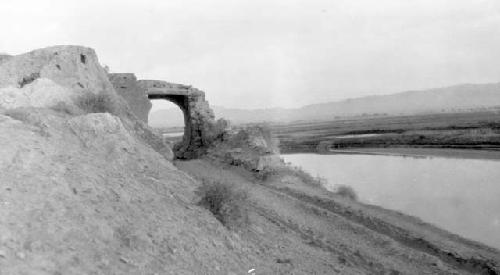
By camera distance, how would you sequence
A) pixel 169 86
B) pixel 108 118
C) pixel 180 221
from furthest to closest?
pixel 169 86
pixel 108 118
pixel 180 221

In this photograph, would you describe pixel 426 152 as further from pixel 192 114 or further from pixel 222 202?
pixel 222 202

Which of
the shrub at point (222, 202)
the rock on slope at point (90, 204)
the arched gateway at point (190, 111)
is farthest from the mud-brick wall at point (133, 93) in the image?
the shrub at point (222, 202)

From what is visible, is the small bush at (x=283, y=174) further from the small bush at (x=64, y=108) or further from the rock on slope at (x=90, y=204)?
the small bush at (x=64, y=108)

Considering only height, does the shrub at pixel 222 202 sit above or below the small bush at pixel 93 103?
below

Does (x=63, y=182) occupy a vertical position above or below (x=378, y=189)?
above

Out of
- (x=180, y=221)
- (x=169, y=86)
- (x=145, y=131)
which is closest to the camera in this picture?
(x=180, y=221)

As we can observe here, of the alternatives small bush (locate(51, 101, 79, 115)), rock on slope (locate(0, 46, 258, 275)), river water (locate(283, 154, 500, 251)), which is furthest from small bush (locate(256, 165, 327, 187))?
small bush (locate(51, 101, 79, 115))

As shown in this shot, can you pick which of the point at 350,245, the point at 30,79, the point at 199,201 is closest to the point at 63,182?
the point at 199,201

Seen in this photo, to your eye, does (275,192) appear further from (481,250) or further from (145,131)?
(481,250)
